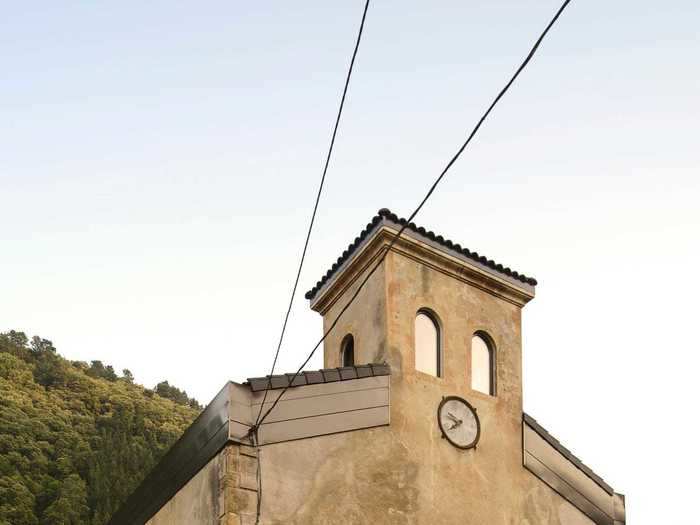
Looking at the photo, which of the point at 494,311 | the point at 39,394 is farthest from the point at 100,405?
the point at 494,311

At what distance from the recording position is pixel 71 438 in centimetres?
6544

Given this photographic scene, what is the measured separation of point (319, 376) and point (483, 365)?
3.34 m

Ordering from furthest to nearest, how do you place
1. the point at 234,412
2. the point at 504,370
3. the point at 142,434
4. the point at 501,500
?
the point at 142,434
the point at 504,370
the point at 501,500
the point at 234,412

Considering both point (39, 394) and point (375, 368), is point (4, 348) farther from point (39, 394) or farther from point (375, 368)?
point (375, 368)

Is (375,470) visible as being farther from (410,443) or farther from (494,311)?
(494,311)

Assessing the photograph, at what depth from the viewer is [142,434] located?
68.9 meters

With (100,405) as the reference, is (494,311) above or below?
below

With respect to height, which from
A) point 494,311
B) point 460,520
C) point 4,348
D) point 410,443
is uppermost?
point 4,348

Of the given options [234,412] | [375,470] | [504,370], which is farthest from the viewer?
[504,370]

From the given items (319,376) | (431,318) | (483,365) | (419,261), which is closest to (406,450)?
(319,376)

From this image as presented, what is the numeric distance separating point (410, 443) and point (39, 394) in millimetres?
67710

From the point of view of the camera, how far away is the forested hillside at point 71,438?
56.9 metres

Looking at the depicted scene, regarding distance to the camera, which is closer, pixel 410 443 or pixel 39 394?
pixel 410 443

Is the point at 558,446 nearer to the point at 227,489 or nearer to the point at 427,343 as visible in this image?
the point at 427,343
